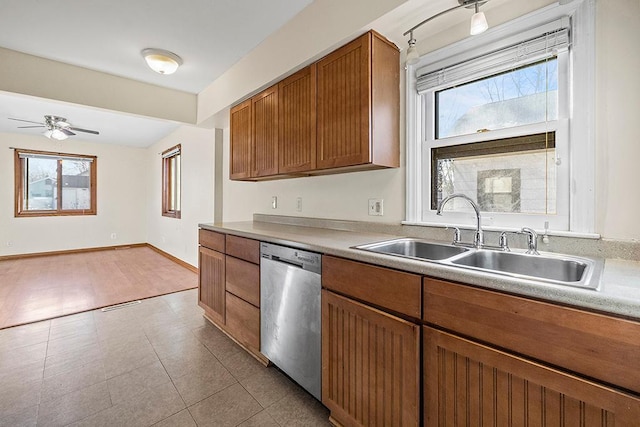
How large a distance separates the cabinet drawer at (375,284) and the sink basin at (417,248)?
0.16 m

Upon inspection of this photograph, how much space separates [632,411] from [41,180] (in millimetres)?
8224

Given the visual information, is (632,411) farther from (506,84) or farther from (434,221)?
(506,84)

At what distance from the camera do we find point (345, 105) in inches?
70.5

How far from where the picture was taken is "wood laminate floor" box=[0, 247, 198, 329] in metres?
3.08

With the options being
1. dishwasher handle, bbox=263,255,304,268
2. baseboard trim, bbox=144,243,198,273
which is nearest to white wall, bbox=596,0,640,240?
dishwasher handle, bbox=263,255,304,268

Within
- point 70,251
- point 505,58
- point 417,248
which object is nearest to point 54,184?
point 70,251

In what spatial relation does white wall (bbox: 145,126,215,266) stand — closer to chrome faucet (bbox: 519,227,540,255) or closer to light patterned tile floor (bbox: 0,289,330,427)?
light patterned tile floor (bbox: 0,289,330,427)

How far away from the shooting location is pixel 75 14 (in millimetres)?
2076

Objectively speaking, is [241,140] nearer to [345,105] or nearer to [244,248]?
[244,248]

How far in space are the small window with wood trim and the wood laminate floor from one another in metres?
0.99

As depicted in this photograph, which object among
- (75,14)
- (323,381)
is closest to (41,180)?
(75,14)

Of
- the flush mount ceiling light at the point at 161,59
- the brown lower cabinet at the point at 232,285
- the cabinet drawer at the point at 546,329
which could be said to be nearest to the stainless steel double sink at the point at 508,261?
the cabinet drawer at the point at 546,329

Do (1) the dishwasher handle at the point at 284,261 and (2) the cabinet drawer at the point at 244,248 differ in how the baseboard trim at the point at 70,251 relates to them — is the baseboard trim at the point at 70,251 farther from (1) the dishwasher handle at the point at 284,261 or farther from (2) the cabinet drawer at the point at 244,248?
(1) the dishwasher handle at the point at 284,261

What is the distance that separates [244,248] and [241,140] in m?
1.26
